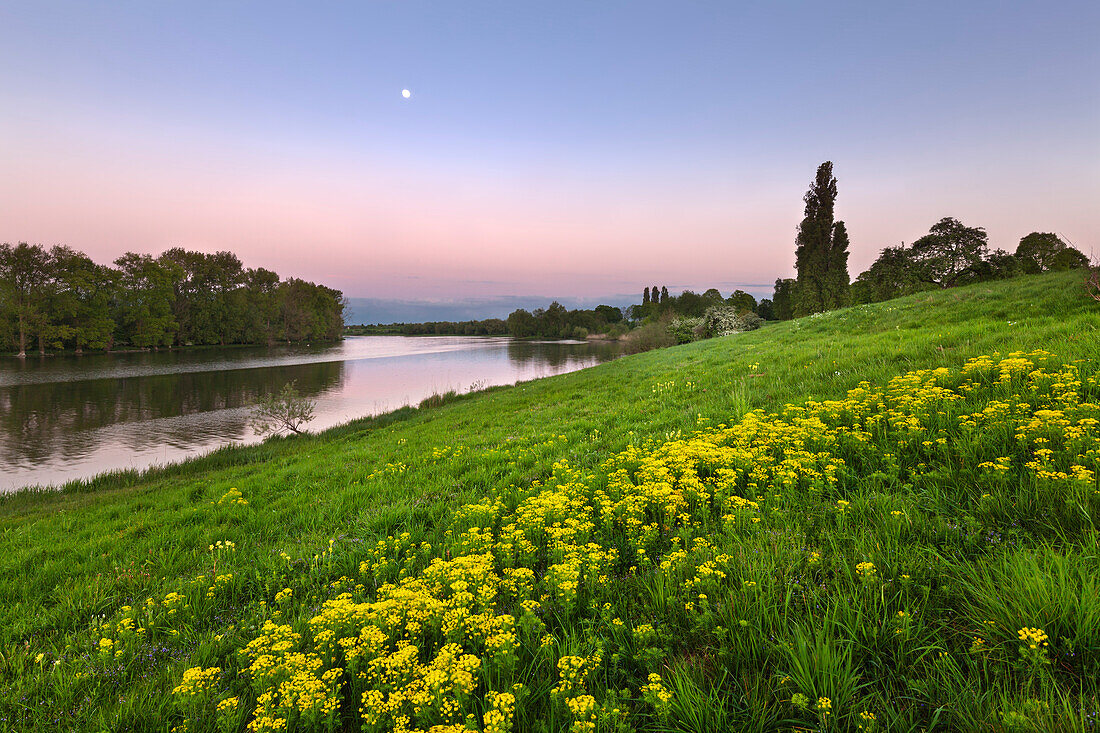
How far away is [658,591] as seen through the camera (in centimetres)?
304

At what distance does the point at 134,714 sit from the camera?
105 inches

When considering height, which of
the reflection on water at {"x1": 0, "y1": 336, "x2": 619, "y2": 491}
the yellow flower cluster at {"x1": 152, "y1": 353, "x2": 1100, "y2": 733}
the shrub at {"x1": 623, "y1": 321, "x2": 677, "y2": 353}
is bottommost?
the reflection on water at {"x1": 0, "y1": 336, "x2": 619, "y2": 491}

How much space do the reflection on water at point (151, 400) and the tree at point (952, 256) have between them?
136 feet

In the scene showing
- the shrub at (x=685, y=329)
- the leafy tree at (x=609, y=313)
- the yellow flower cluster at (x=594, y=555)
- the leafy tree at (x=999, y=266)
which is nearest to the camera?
the yellow flower cluster at (x=594, y=555)

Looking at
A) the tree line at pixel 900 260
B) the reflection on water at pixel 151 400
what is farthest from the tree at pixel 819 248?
the reflection on water at pixel 151 400

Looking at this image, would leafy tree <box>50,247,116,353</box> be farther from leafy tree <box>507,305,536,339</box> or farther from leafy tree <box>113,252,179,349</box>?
leafy tree <box>507,305,536,339</box>

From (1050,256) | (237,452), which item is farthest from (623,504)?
(1050,256)

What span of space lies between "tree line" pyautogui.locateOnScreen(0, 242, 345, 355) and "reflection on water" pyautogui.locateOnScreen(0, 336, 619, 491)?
6.44m

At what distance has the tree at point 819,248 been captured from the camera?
5166 cm

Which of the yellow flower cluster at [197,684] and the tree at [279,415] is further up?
the yellow flower cluster at [197,684]

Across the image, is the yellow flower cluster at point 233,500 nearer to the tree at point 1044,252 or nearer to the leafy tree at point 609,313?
the tree at point 1044,252

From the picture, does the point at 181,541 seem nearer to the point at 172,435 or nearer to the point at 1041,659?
the point at 1041,659

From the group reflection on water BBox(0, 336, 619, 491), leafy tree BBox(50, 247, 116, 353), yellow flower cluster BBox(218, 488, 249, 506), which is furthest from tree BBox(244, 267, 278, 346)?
yellow flower cluster BBox(218, 488, 249, 506)

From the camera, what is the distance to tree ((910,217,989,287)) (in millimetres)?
34531
